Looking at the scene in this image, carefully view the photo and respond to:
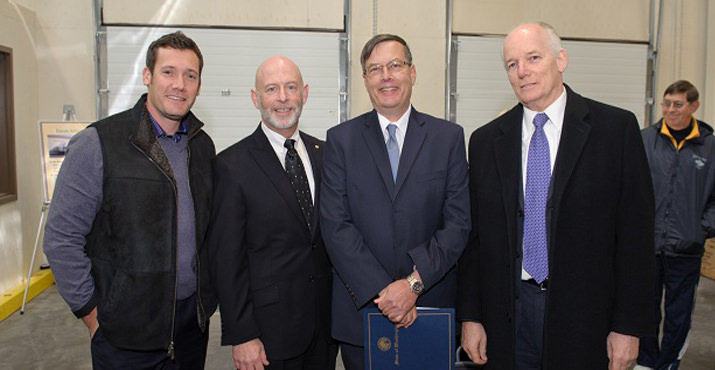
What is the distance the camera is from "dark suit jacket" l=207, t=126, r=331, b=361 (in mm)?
2064

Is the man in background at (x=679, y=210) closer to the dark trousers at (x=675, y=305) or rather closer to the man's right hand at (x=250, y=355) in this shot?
the dark trousers at (x=675, y=305)

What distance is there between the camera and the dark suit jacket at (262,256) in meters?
2.06

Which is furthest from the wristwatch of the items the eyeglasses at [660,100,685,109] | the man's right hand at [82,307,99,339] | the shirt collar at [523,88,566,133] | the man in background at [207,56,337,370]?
the eyeglasses at [660,100,685,109]

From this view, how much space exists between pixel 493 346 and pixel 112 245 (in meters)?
1.46

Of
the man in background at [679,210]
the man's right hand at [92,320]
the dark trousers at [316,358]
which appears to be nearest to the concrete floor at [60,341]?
the man in background at [679,210]

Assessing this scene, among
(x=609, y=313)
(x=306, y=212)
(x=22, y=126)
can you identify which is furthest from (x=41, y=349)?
(x=609, y=313)

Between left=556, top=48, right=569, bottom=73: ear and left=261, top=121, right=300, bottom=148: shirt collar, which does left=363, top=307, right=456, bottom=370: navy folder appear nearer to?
left=261, top=121, right=300, bottom=148: shirt collar

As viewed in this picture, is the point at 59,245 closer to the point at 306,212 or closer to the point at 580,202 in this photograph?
the point at 306,212

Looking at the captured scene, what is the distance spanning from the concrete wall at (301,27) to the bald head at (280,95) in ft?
14.3

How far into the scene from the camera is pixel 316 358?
2238mm

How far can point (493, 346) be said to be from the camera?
1.99 metres

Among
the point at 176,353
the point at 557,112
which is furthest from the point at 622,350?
the point at 176,353

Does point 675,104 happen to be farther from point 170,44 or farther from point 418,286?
point 170,44

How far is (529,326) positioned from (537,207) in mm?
429
